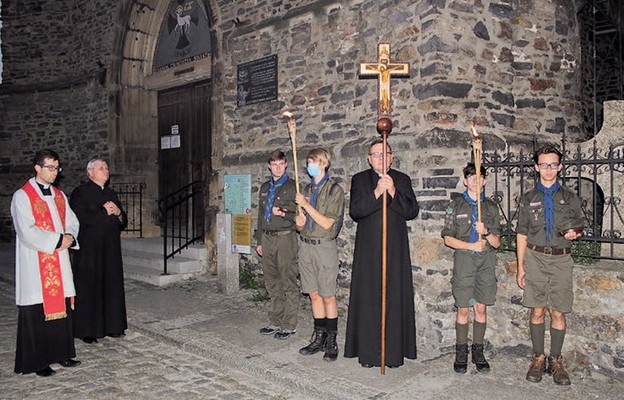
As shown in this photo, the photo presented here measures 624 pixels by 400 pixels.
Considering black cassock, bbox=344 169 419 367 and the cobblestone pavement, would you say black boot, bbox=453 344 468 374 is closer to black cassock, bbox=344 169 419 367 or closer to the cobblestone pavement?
black cassock, bbox=344 169 419 367

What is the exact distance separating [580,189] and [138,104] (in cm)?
996

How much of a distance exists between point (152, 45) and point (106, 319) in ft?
25.9

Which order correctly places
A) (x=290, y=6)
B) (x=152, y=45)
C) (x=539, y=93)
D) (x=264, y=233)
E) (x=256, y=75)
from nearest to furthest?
(x=264, y=233) < (x=539, y=93) < (x=290, y=6) < (x=256, y=75) < (x=152, y=45)

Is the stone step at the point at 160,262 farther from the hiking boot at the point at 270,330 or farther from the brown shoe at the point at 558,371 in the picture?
the brown shoe at the point at 558,371

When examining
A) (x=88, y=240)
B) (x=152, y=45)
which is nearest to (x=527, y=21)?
(x=88, y=240)

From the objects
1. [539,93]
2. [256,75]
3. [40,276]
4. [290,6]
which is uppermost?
[290,6]

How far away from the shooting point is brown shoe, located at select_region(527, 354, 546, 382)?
15.1 feet

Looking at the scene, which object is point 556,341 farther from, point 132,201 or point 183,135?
point 132,201

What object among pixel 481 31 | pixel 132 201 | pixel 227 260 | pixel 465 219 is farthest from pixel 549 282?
pixel 132 201

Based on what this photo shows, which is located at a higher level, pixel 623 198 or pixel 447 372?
pixel 623 198

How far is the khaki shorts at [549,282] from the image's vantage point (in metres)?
4.50

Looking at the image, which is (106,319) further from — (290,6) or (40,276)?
(290,6)

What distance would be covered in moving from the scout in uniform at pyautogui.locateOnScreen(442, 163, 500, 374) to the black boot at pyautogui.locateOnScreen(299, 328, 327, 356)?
4.08ft

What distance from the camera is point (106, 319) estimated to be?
6.11 metres
